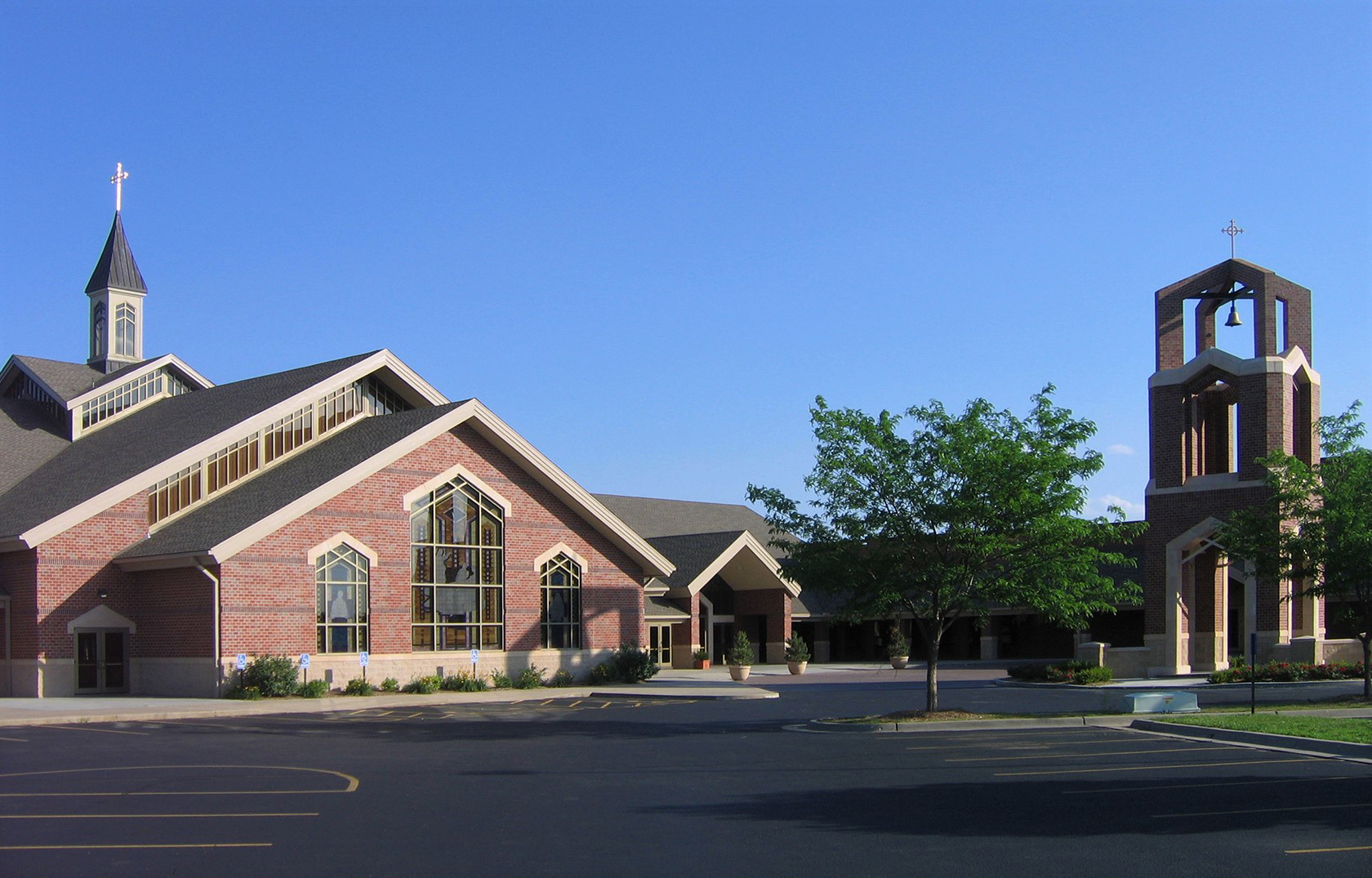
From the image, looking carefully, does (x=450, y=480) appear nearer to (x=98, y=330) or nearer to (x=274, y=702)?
(x=274, y=702)

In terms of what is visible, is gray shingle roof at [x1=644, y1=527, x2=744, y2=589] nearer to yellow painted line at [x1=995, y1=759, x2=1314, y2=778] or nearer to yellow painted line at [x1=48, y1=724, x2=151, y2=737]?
yellow painted line at [x1=48, y1=724, x2=151, y2=737]

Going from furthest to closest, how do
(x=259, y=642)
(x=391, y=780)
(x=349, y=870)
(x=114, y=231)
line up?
(x=114, y=231) < (x=259, y=642) < (x=391, y=780) < (x=349, y=870)

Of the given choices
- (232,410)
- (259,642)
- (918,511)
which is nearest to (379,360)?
(232,410)

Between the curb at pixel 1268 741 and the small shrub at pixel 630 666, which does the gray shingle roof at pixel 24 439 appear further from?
the curb at pixel 1268 741

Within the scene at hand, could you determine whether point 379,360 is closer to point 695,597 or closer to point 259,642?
point 259,642

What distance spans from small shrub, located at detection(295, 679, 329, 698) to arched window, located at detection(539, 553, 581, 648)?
8080mm

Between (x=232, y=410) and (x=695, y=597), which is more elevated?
(x=232, y=410)

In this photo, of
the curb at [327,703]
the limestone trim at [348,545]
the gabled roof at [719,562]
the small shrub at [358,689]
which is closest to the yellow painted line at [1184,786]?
the curb at [327,703]

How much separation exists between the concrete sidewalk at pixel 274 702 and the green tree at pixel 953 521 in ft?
29.1

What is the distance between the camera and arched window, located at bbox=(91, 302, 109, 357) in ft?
151

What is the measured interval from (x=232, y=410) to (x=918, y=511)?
69.9 feet

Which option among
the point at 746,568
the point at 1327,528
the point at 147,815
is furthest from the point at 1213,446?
the point at 147,815

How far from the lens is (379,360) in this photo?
126 feet

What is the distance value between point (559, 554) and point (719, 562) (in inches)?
468
